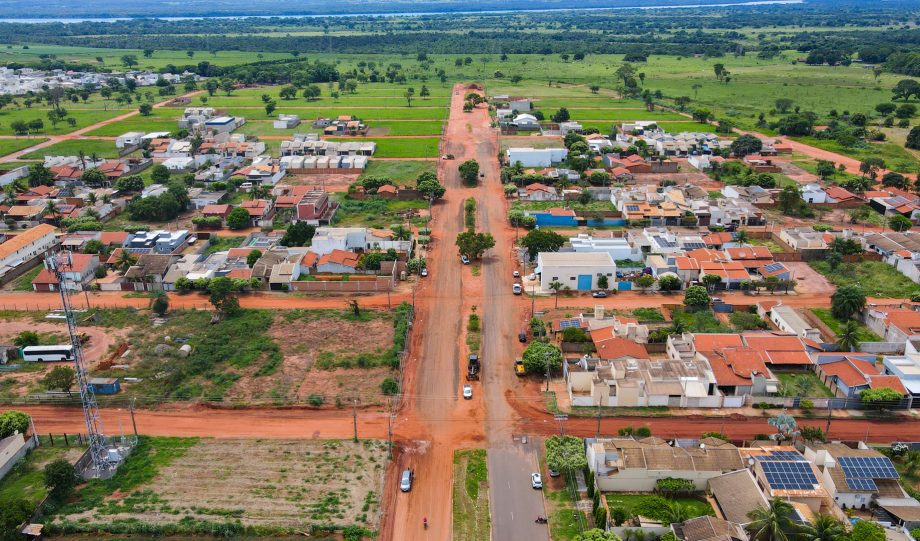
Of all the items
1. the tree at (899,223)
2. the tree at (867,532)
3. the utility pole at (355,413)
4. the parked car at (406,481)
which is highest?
the tree at (899,223)

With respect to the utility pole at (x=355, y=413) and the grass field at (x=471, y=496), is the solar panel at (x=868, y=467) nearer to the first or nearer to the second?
the grass field at (x=471, y=496)

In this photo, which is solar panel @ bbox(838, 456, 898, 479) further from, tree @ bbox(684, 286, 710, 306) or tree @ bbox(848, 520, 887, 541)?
tree @ bbox(684, 286, 710, 306)

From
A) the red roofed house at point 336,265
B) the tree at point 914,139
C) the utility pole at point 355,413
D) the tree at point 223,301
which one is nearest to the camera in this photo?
the utility pole at point 355,413

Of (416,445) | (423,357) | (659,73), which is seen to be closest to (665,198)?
(423,357)

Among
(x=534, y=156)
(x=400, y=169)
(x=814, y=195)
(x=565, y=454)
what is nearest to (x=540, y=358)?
(x=565, y=454)

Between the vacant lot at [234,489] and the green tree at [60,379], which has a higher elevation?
the green tree at [60,379]

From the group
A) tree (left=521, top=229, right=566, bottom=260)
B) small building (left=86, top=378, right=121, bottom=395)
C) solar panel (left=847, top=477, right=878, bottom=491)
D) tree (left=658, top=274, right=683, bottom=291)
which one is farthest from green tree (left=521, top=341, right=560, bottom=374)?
small building (left=86, top=378, right=121, bottom=395)

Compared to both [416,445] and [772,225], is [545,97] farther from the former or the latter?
[416,445]

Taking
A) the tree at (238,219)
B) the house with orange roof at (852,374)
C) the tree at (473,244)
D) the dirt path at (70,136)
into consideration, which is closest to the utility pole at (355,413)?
the tree at (473,244)
